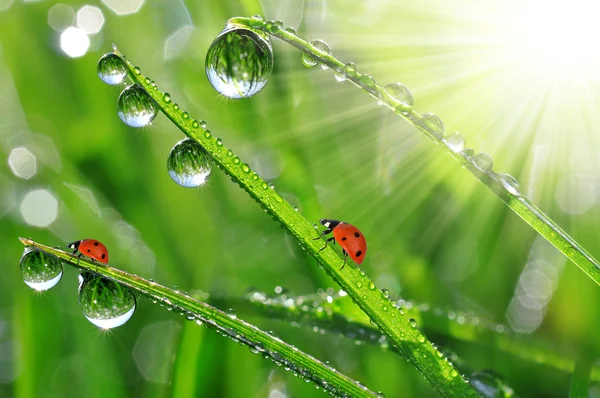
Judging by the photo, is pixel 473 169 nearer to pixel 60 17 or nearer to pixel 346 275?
pixel 346 275

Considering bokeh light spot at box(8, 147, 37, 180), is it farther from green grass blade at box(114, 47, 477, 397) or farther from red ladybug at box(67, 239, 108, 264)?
green grass blade at box(114, 47, 477, 397)

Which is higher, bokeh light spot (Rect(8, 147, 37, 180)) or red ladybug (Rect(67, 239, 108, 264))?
bokeh light spot (Rect(8, 147, 37, 180))

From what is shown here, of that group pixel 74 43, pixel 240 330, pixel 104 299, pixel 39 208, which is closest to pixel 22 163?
pixel 39 208

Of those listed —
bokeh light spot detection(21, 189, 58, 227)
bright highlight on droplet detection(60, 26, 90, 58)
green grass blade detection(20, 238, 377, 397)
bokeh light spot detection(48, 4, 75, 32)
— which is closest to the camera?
green grass blade detection(20, 238, 377, 397)

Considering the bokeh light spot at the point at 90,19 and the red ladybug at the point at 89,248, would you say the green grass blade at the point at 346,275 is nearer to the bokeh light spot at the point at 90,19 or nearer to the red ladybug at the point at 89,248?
the red ladybug at the point at 89,248

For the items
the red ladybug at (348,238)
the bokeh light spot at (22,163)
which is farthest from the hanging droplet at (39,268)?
the bokeh light spot at (22,163)

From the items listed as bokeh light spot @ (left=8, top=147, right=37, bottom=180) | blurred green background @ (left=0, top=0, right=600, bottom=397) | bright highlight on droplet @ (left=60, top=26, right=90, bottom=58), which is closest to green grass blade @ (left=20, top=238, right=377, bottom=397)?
blurred green background @ (left=0, top=0, right=600, bottom=397)

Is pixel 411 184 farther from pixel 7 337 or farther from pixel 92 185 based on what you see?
pixel 7 337

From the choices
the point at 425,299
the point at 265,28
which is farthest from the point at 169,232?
the point at 265,28
